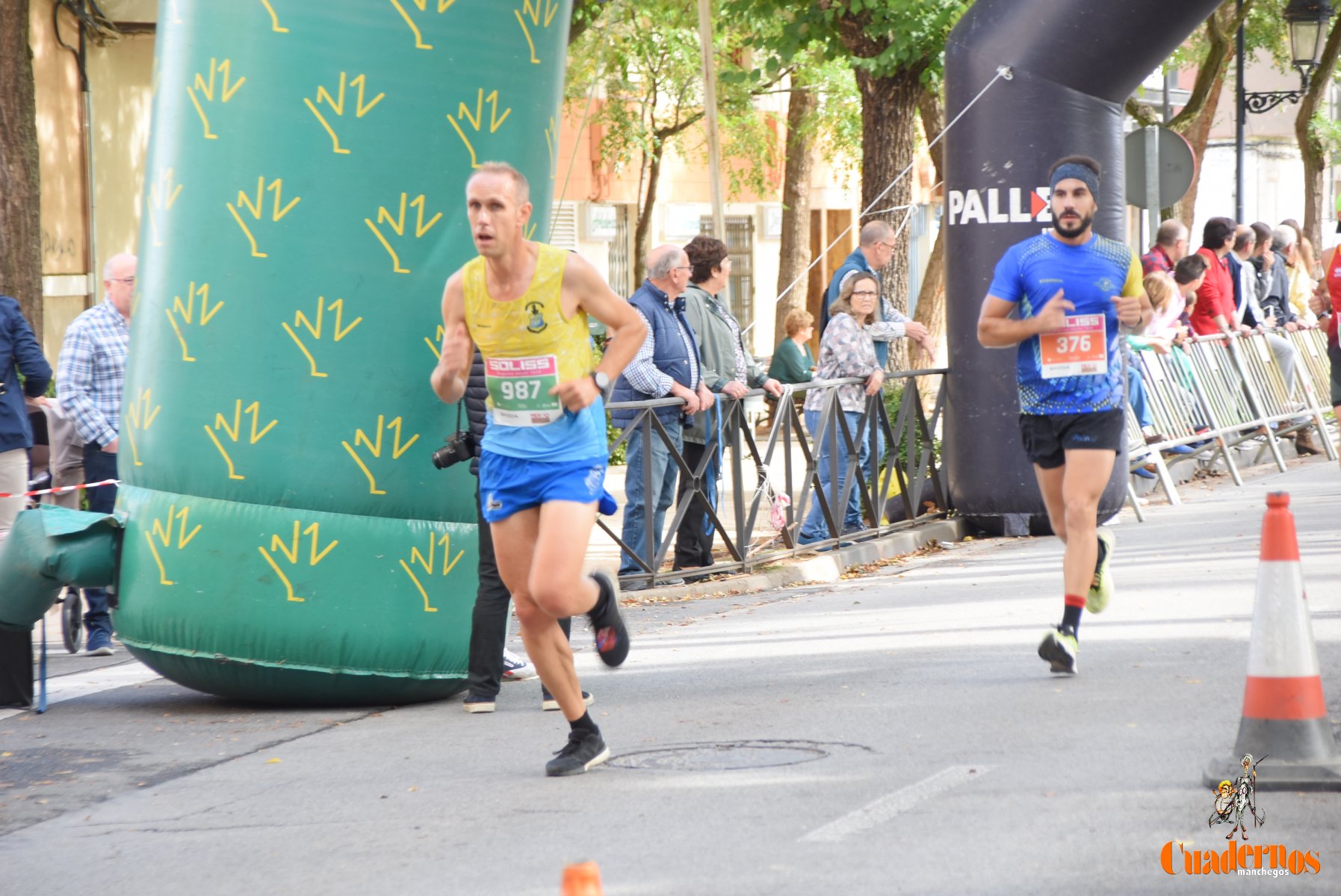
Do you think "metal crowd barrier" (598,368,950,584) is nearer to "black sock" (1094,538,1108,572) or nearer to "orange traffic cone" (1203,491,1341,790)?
"black sock" (1094,538,1108,572)

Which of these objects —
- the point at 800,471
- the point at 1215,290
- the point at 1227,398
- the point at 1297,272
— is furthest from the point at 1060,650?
the point at 1297,272

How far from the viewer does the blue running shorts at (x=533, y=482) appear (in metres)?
6.01

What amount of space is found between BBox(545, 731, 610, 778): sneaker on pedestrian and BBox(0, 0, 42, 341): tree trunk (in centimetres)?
867

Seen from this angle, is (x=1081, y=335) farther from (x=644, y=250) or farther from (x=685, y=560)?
→ (x=644, y=250)

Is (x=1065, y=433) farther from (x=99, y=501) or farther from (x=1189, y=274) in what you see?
(x=1189, y=274)

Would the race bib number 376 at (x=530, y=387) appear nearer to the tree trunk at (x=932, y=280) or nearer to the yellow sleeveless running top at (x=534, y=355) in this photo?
the yellow sleeveless running top at (x=534, y=355)

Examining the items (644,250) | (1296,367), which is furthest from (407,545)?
(644,250)

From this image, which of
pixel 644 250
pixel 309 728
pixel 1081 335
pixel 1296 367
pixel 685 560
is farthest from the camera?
pixel 644 250

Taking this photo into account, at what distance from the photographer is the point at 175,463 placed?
7.41m

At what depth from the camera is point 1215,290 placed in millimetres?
17016

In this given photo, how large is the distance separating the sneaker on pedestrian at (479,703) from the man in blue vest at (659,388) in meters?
3.30

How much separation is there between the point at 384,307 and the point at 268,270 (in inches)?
18.3

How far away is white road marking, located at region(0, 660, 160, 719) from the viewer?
818 centimetres

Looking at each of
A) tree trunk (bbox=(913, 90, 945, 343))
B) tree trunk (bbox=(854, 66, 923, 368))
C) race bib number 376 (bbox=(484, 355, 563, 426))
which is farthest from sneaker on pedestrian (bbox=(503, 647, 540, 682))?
tree trunk (bbox=(913, 90, 945, 343))
